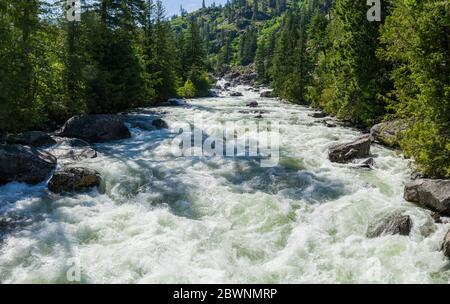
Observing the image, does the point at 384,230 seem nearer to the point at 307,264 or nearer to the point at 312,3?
the point at 307,264

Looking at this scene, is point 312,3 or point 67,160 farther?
→ point 312,3

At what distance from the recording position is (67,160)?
1645cm

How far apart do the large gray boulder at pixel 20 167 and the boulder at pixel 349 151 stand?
1162cm

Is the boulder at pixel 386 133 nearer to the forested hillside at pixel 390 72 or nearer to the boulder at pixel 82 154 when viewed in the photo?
the forested hillside at pixel 390 72

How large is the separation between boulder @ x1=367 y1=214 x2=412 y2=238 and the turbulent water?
0.18 m

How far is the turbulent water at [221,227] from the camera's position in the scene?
843 cm

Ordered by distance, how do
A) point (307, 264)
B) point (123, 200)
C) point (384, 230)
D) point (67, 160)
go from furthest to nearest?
point (67, 160) < point (123, 200) < point (384, 230) < point (307, 264)

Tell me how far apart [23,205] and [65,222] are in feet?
6.68

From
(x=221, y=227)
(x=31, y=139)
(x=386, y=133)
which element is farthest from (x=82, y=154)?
(x=386, y=133)

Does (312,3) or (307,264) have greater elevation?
(312,3)

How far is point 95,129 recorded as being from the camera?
21203 mm
